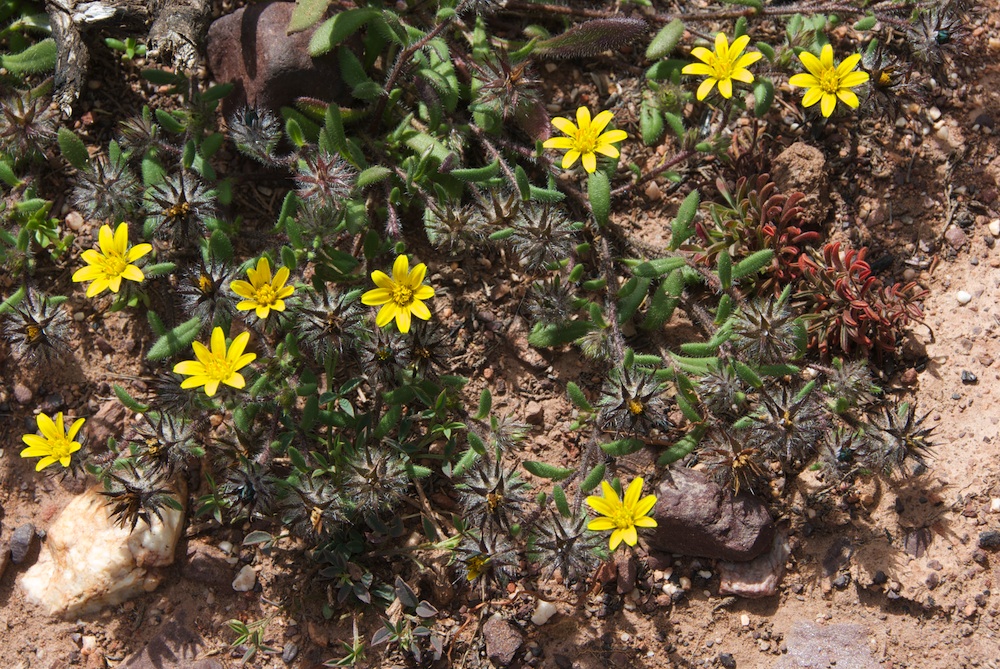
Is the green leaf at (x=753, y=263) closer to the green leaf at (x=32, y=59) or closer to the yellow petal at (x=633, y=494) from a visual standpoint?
the yellow petal at (x=633, y=494)

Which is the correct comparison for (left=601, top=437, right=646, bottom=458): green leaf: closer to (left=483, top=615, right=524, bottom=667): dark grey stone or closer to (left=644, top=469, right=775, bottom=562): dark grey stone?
(left=644, top=469, right=775, bottom=562): dark grey stone

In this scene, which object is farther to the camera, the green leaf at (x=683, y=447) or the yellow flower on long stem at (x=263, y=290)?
the green leaf at (x=683, y=447)

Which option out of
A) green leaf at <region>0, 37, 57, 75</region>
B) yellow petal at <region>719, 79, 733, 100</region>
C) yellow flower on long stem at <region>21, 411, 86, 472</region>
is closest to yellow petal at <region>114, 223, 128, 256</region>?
yellow flower on long stem at <region>21, 411, 86, 472</region>

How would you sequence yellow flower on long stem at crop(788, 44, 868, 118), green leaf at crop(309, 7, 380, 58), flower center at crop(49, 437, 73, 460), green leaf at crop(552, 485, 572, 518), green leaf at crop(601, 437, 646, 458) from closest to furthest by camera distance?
green leaf at crop(552, 485, 572, 518) → flower center at crop(49, 437, 73, 460) → green leaf at crop(601, 437, 646, 458) → green leaf at crop(309, 7, 380, 58) → yellow flower on long stem at crop(788, 44, 868, 118)

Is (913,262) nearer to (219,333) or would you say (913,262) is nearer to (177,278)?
(219,333)

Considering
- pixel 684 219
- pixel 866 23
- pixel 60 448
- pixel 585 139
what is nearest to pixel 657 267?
pixel 684 219

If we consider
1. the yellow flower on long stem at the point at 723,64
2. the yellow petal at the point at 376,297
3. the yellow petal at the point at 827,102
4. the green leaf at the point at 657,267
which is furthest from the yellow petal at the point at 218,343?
the yellow petal at the point at 827,102

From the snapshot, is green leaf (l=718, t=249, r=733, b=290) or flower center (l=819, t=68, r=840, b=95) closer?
green leaf (l=718, t=249, r=733, b=290)
